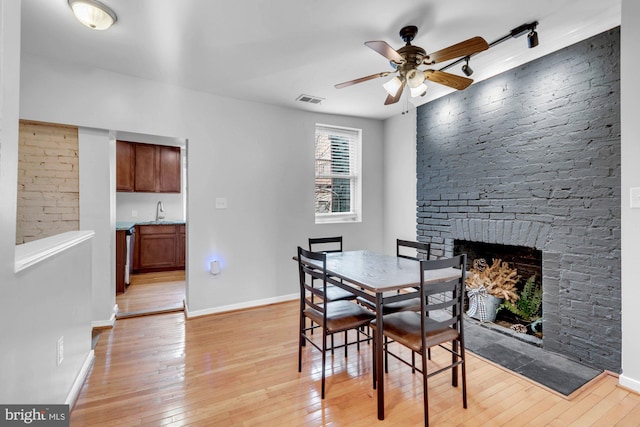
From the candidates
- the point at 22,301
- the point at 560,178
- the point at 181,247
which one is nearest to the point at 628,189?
the point at 560,178

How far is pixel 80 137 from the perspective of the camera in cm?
296

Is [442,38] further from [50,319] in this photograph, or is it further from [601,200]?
[50,319]

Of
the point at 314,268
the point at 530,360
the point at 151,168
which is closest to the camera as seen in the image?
the point at 314,268

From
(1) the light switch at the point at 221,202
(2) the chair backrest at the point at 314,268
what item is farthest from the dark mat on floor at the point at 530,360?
(1) the light switch at the point at 221,202

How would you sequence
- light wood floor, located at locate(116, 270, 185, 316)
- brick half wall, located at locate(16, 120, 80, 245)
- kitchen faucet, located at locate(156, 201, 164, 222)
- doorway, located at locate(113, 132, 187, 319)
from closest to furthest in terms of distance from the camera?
1. brick half wall, located at locate(16, 120, 80, 245)
2. light wood floor, located at locate(116, 270, 185, 316)
3. doorway, located at locate(113, 132, 187, 319)
4. kitchen faucet, located at locate(156, 201, 164, 222)

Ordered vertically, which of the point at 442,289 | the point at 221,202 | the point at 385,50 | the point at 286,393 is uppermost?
the point at 385,50

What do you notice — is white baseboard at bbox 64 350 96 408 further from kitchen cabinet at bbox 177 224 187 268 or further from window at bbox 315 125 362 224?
kitchen cabinet at bbox 177 224 187 268

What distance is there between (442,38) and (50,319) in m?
3.19

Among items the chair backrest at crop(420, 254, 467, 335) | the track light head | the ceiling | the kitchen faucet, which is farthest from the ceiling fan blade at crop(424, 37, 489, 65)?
the kitchen faucet

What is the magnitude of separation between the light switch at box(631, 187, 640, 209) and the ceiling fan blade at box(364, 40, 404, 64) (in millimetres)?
1749

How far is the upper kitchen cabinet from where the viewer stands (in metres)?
5.05

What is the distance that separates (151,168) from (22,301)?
15.1 ft

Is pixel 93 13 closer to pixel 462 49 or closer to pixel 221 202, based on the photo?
pixel 221 202

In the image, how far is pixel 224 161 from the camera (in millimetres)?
3584
